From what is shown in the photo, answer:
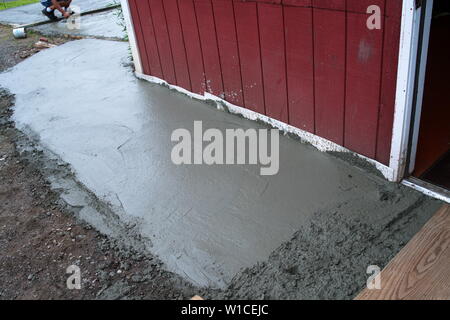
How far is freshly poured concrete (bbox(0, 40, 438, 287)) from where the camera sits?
273 cm

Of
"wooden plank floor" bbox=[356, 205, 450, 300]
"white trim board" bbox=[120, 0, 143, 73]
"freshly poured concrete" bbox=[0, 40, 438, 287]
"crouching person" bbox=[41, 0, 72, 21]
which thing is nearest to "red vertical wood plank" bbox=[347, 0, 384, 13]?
"freshly poured concrete" bbox=[0, 40, 438, 287]

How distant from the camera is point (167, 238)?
2861 mm

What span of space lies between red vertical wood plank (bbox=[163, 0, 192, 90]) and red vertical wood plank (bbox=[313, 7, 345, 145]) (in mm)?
1915

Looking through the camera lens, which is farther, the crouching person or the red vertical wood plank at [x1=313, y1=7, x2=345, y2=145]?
the crouching person

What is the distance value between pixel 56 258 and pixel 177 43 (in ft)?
9.18

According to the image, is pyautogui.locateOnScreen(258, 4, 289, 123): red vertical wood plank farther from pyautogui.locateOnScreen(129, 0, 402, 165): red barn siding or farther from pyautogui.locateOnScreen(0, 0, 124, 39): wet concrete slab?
pyautogui.locateOnScreen(0, 0, 124, 39): wet concrete slab

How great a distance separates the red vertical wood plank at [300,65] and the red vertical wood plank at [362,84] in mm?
361

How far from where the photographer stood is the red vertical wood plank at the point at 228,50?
3.77 metres

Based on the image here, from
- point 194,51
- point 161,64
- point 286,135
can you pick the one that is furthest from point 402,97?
point 161,64

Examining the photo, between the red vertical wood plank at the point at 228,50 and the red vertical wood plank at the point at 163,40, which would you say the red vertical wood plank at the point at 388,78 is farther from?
the red vertical wood plank at the point at 163,40
